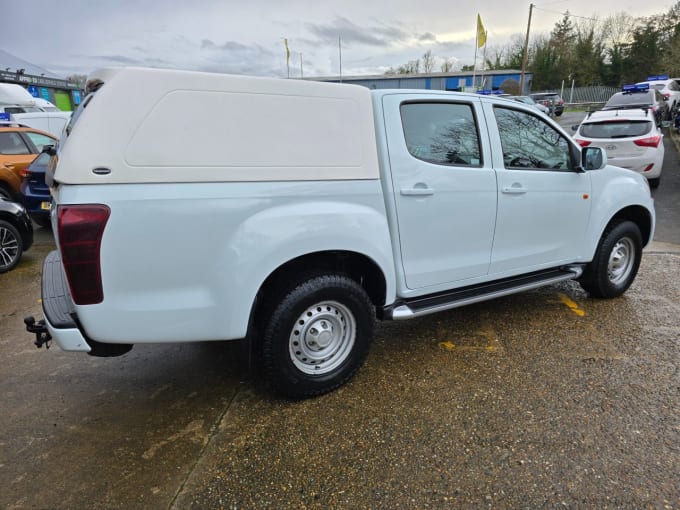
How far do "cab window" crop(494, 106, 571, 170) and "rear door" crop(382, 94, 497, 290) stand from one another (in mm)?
255

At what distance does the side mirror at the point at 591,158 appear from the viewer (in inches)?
156

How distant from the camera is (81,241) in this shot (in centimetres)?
214

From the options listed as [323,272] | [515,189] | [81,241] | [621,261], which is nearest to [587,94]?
[621,261]

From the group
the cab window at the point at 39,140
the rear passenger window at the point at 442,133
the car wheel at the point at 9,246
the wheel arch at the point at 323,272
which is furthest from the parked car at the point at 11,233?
the rear passenger window at the point at 442,133

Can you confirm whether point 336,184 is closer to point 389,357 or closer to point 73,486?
point 389,357

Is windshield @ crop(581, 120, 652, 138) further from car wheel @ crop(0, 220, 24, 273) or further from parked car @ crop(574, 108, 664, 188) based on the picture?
car wheel @ crop(0, 220, 24, 273)

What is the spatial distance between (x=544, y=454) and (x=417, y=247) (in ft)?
4.76

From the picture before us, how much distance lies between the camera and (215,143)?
2393 millimetres

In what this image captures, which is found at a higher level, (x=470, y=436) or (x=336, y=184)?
(x=336, y=184)

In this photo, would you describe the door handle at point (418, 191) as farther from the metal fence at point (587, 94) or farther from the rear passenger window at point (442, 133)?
the metal fence at point (587, 94)

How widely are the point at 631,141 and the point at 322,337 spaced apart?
8.94m

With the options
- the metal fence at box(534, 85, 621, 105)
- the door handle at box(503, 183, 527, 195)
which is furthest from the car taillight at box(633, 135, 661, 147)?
the metal fence at box(534, 85, 621, 105)

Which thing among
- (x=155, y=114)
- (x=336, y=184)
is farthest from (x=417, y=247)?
(x=155, y=114)

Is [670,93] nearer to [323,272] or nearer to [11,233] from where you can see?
[323,272]
